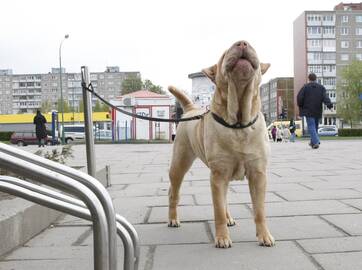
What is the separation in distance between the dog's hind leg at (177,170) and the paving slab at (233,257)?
0.77 meters

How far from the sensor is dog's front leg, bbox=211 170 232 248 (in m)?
3.77

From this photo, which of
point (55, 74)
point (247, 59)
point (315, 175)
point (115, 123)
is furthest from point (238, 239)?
point (55, 74)

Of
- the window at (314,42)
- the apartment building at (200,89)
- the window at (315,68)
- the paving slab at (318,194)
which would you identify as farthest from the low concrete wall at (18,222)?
the window at (314,42)

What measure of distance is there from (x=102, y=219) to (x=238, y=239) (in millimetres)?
2536

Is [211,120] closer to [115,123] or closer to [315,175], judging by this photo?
[315,175]

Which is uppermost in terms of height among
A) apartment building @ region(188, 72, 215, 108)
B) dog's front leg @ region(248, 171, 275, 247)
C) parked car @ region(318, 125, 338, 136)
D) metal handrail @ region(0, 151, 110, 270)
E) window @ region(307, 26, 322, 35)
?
window @ region(307, 26, 322, 35)

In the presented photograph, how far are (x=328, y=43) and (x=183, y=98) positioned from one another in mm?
116061

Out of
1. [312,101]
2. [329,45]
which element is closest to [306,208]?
[312,101]

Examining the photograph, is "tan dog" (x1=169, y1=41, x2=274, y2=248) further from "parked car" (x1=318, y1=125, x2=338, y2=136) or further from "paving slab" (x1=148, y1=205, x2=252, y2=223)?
"parked car" (x1=318, y1=125, x2=338, y2=136)

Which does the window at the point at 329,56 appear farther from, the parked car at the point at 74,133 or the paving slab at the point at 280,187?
the paving slab at the point at 280,187

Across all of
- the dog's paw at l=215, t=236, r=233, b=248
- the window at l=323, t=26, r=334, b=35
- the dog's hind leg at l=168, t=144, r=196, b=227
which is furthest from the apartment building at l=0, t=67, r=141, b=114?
the dog's paw at l=215, t=236, r=233, b=248

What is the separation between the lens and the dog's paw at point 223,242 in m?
3.74

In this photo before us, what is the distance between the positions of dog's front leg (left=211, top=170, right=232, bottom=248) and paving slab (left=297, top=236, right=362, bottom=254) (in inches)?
23.0

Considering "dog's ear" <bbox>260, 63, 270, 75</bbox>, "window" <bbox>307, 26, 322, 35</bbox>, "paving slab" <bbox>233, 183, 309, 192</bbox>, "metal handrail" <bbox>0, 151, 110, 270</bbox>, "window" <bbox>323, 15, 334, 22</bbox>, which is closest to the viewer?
"metal handrail" <bbox>0, 151, 110, 270</bbox>
